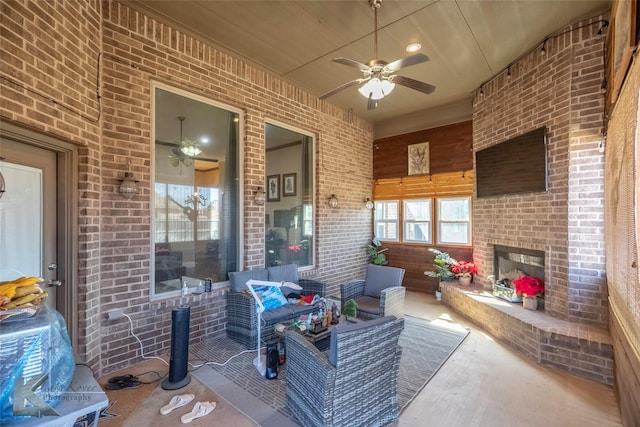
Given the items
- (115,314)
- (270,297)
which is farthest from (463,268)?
(115,314)

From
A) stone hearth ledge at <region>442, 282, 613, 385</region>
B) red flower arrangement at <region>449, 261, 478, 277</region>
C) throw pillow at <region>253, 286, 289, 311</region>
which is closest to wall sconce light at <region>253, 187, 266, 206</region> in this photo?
throw pillow at <region>253, 286, 289, 311</region>

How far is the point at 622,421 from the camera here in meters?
2.18

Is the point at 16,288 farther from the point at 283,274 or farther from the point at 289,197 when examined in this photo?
the point at 289,197

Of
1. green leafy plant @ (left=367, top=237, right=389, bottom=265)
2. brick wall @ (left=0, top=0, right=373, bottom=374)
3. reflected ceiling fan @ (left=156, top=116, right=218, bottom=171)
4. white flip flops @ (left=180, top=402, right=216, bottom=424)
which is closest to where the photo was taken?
brick wall @ (left=0, top=0, right=373, bottom=374)

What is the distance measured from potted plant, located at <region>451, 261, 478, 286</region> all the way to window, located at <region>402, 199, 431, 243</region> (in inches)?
36.4

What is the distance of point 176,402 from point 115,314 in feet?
3.62

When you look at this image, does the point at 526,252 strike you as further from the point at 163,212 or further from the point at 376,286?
the point at 163,212

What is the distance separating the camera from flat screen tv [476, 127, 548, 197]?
11.7 ft

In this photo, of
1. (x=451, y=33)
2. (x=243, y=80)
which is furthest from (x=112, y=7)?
(x=451, y=33)

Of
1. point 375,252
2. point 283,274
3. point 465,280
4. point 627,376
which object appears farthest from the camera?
point 375,252

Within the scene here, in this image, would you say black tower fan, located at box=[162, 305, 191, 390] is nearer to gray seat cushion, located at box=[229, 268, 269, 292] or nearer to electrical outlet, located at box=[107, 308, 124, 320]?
electrical outlet, located at box=[107, 308, 124, 320]

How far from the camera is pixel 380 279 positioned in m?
4.11

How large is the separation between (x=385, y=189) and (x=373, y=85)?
3.87 metres

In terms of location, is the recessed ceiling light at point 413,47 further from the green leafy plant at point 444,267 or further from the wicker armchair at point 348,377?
the green leafy plant at point 444,267
